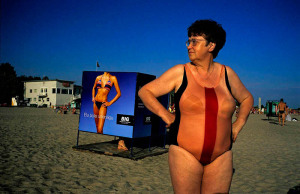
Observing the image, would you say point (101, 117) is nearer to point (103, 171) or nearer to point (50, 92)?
point (103, 171)

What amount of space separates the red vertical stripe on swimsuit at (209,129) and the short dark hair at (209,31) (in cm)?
52

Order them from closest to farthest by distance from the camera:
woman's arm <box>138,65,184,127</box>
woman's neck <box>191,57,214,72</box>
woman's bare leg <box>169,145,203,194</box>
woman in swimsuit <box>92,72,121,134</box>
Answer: woman's bare leg <box>169,145,203,194</box>
woman's arm <box>138,65,184,127</box>
woman's neck <box>191,57,214,72</box>
woman in swimsuit <box>92,72,121,134</box>

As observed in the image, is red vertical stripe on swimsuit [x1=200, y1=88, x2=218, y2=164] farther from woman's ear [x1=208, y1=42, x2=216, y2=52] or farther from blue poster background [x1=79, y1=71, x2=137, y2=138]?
blue poster background [x1=79, y1=71, x2=137, y2=138]

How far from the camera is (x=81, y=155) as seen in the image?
757 centimetres

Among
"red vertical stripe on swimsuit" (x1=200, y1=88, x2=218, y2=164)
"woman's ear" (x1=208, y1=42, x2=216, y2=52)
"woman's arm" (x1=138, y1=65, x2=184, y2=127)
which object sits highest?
"woman's ear" (x1=208, y1=42, x2=216, y2=52)

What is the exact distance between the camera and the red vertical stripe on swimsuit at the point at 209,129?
1759 millimetres

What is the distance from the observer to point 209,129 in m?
1.77

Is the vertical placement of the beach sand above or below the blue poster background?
below

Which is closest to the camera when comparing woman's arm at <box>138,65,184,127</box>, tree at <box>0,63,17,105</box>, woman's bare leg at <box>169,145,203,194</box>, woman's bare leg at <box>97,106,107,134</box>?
woman's bare leg at <box>169,145,203,194</box>

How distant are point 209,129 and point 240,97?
1.58ft

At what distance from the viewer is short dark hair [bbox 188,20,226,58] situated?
1.89 metres

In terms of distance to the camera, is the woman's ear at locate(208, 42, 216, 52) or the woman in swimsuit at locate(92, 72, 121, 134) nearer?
the woman's ear at locate(208, 42, 216, 52)

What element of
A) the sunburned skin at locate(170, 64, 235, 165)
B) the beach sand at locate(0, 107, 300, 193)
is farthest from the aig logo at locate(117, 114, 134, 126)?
the sunburned skin at locate(170, 64, 235, 165)

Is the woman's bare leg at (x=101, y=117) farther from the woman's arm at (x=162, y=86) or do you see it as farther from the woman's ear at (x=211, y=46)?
the woman's ear at (x=211, y=46)
